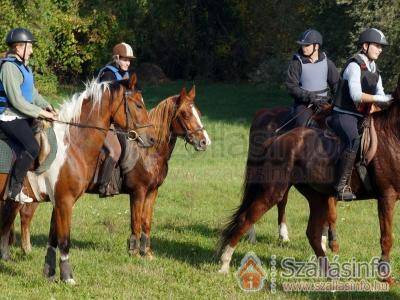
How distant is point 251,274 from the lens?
9031mm

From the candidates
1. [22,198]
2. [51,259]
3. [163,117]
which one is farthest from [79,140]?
[163,117]

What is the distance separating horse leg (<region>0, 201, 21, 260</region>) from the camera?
9648 millimetres

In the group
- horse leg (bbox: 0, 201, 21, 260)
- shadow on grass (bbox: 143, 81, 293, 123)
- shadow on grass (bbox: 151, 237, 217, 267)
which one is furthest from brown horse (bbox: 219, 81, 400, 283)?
shadow on grass (bbox: 143, 81, 293, 123)

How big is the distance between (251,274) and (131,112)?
8.39 ft

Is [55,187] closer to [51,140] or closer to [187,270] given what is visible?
[51,140]

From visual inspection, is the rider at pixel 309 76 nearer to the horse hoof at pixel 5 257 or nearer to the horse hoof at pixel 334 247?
the horse hoof at pixel 334 247

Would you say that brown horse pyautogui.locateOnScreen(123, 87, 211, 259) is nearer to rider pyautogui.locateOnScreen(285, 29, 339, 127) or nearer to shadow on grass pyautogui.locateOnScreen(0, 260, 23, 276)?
rider pyautogui.locateOnScreen(285, 29, 339, 127)

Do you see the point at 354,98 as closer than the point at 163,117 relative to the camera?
Yes

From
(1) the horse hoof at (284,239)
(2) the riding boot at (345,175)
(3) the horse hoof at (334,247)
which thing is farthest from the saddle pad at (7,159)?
(3) the horse hoof at (334,247)

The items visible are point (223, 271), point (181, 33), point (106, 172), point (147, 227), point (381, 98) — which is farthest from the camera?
point (181, 33)

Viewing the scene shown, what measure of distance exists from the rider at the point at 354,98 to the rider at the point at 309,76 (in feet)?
4.26

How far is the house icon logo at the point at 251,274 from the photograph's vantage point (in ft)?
28.2

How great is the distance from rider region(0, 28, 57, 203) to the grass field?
1.44 m

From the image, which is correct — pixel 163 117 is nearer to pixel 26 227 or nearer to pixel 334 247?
pixel 26 227
